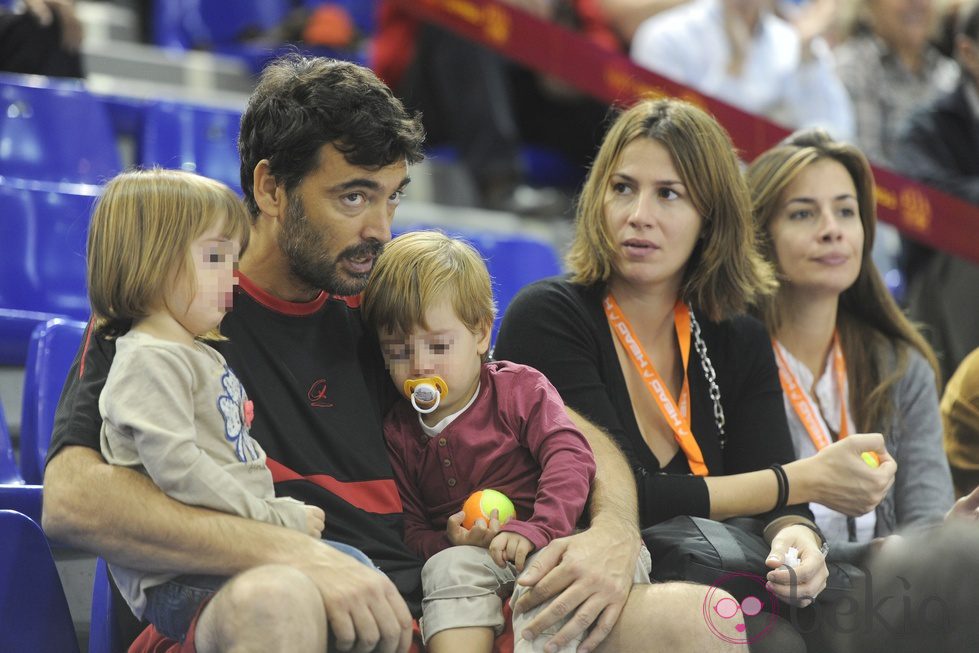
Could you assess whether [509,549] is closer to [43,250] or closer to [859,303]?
[859,303]

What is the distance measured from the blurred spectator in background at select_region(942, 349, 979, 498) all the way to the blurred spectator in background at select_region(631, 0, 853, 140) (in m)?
2.04

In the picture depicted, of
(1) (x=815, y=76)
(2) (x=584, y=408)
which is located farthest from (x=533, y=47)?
(2) (x=584, y=408)

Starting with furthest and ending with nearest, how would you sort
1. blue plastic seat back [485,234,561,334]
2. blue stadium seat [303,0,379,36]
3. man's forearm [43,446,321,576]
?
1. blue stadium seat [303,0,379,36]
2. blue plastic seat back [485,234,561,334]
3. man's forearm [43,446,321,576]

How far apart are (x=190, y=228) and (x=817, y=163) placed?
1561 millimetres

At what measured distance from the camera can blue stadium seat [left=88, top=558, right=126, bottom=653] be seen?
2.05 meters

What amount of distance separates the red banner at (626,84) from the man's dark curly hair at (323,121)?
6.68ft

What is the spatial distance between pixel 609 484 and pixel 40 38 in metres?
2.68

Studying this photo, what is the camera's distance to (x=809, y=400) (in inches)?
109

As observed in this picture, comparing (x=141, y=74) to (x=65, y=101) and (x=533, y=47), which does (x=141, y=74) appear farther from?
(x=533, y=47)

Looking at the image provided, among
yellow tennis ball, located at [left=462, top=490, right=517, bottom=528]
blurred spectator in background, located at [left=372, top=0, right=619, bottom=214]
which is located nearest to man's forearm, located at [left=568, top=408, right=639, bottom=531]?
yellow tennis ball, located at [left=462, top=490, right=517, bottom=528]

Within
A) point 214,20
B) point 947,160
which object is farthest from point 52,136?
point 947,160

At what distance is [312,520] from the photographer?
6.03 feet

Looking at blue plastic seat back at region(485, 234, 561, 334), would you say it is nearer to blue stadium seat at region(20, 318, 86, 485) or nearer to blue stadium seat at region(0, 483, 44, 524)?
blue stadium seat at region(20, 318, 86, 485)

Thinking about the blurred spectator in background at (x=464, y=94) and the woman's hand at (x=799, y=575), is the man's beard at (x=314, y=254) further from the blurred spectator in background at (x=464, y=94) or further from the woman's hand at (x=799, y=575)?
the blurred spectator in background at (x=464, y=94)
